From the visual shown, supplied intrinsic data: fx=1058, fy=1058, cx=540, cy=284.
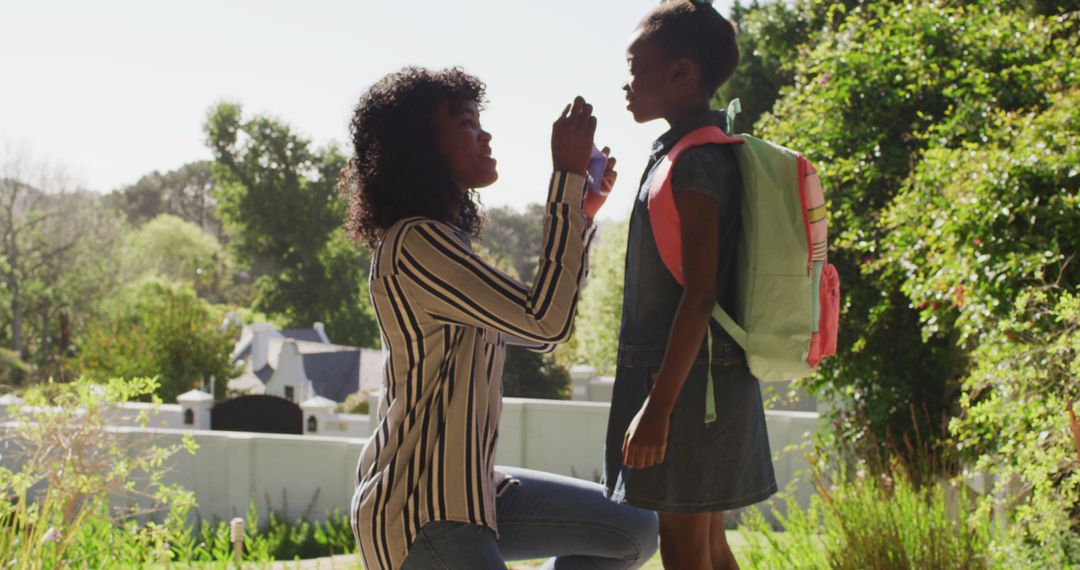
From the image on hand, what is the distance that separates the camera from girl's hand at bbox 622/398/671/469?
191 cm

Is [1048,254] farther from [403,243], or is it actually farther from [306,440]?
[306,440]

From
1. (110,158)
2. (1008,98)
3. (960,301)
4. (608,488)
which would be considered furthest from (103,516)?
(110,158)

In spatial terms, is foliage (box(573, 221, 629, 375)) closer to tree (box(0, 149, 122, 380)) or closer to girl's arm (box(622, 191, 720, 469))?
tree (box(0, 149, 122, 380))

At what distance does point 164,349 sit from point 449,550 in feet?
82.2

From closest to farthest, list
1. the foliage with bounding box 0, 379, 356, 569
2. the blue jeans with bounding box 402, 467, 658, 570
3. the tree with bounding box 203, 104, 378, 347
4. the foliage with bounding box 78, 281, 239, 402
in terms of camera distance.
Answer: the blue jeans with bounding box 402, 467, 658, 570, the foliage with bounding box 0, 379, 356, 569, the foliage with bounding box 78, 281, 239, 402, the tree with bounding box 203, 104, 378, 347

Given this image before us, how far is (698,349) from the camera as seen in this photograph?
192 centimetres

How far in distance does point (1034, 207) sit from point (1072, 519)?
1152 mm

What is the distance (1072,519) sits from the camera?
3352mm

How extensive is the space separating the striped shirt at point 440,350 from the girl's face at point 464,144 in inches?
6.8

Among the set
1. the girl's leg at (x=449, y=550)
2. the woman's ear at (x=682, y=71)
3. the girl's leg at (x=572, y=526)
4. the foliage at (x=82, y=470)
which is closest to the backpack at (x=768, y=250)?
the woman's ear at (x=682, y=71)

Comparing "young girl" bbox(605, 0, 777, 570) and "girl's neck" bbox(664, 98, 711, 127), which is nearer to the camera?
"young girl" bbox(605, 0, 777, 570)

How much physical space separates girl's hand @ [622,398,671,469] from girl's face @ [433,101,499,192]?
1.89 feet

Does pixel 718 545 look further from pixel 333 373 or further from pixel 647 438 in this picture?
pixel 333 373

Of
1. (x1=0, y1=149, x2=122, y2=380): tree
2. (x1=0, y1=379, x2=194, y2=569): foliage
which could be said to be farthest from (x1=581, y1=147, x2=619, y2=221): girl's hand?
(x1=0, y1=149, x2=122, y2=380): tree
